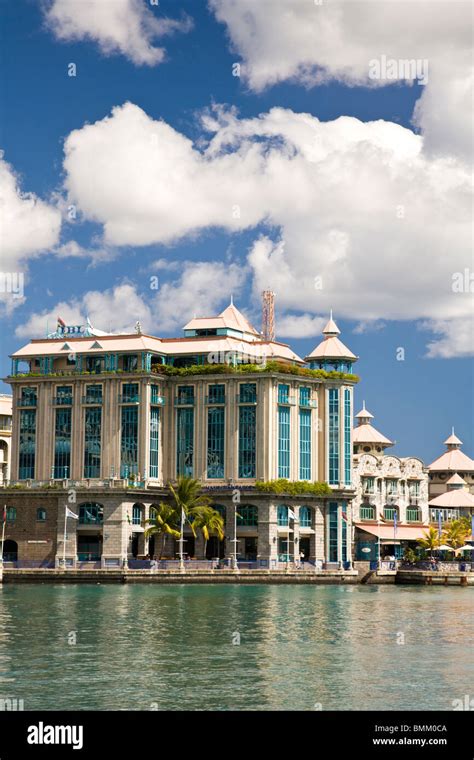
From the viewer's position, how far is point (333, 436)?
155750 mm

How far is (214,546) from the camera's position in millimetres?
152250

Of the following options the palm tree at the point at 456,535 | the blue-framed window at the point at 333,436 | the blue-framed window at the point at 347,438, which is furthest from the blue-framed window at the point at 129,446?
the palm tree at the point at 456,535

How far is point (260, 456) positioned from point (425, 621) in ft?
214

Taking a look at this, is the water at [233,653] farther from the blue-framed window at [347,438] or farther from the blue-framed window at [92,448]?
the blue-framed window at [347,438]

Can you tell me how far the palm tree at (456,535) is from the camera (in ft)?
521

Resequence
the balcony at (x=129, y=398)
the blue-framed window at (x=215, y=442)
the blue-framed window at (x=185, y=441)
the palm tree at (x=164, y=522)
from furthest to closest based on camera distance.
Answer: the blue-framed window at (x=185, y=441) < the balcony at (x=129, y=398) < the blue-framed window at (x=215, y=442) < the palm tree at (x=164, y=522)

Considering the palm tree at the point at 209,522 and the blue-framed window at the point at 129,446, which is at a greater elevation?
the blue-framed window at the point at 129,446

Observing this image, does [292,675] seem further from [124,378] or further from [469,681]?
[124,378]

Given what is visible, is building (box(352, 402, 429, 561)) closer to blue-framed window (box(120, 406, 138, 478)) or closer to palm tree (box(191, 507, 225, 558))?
palm tree (box(191, 507, 225, 558))

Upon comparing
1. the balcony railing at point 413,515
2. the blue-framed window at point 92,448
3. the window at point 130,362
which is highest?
the window at point 130,362

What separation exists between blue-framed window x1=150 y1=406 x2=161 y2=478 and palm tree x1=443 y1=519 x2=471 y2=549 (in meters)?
36.6

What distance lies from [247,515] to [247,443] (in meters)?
8.27

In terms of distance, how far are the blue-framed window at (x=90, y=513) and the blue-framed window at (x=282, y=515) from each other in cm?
2023

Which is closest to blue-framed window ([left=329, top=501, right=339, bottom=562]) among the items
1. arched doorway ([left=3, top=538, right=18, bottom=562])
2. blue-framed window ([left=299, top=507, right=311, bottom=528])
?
blue-framed window ([left=299, top=507, right=311, bottom=528])
